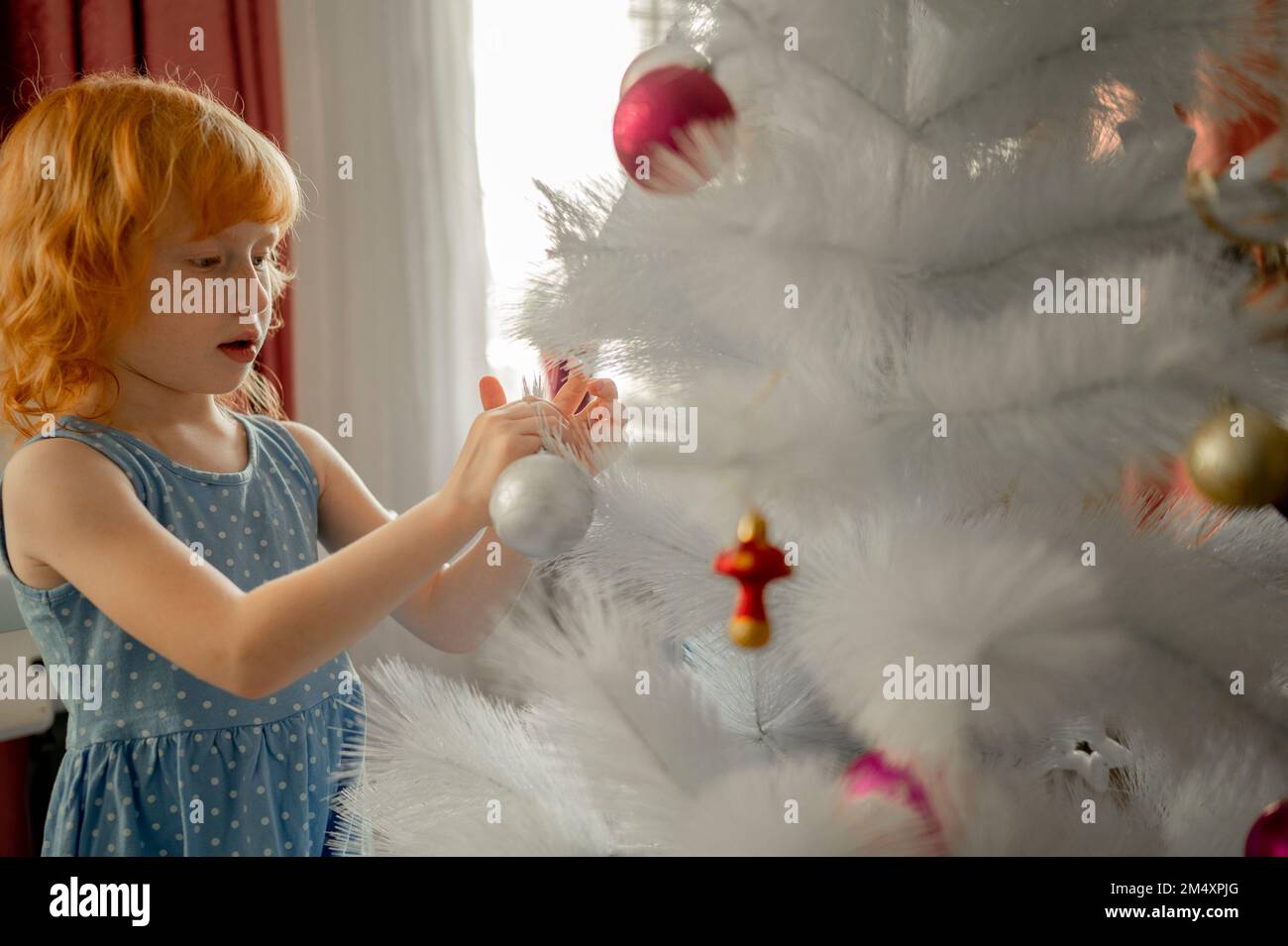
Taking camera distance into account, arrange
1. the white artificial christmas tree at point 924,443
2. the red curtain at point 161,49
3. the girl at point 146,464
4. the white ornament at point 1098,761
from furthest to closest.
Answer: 1. the red curtain at point 161,49
2. the girl at point 146,464
3. the white ornament at point 1098,761
4. the white artificial christmas tree at point 924,443

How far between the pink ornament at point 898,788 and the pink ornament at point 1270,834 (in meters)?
0.13

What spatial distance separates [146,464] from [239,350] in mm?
96

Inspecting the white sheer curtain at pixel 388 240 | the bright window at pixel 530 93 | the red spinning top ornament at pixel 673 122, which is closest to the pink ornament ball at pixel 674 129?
the red spinning top ornament at pixel 673 122

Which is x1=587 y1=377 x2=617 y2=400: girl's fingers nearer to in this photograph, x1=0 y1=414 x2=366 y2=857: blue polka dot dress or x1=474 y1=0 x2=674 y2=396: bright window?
x1=0 y1=414 x2=366 y2=857: blue polka dot dress

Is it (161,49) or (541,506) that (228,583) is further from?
(161,49)

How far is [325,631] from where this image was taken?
51 cm

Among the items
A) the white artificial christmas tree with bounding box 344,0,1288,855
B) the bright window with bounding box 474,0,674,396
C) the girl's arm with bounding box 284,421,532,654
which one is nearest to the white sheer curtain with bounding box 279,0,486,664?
the bright window with bounding box 474,0,674,396

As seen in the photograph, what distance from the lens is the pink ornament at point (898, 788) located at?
41cm

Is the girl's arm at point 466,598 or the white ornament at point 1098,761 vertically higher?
the girl's arm at point 466,598

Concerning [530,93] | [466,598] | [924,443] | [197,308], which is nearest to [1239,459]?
[924,443]

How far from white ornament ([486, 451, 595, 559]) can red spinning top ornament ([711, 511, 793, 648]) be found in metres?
0.07

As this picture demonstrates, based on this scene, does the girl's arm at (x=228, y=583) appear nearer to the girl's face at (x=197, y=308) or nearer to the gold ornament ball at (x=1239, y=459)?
the girl's face at (x=197, y=308)

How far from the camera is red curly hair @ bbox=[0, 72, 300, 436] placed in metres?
0.65

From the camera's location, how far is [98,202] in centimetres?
65
